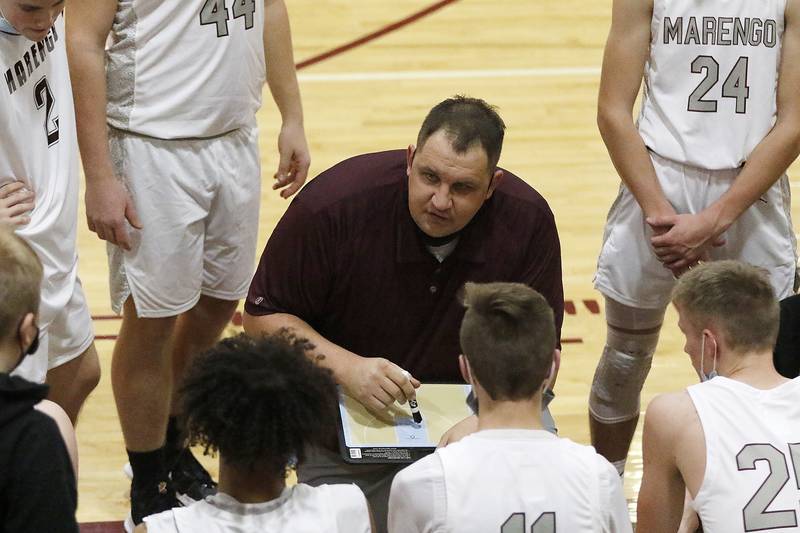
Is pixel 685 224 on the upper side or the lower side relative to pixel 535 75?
upper

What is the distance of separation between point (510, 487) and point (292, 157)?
2005mm

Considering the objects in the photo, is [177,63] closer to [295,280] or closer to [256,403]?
[295,280]

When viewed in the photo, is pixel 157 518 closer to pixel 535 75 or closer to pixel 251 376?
pixel 251 376

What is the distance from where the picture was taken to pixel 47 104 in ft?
11.3

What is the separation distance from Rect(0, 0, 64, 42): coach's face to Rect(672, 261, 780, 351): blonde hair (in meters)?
1.66

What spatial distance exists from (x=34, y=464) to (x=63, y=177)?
1.34m

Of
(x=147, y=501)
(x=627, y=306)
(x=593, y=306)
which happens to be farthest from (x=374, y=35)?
(x=147, y=501)

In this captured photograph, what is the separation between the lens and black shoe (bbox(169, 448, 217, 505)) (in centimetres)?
416

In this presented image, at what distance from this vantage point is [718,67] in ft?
12.5

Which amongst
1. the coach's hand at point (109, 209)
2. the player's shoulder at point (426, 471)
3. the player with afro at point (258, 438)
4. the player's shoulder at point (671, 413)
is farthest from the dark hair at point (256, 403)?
the coach's hand at point (109, 209)

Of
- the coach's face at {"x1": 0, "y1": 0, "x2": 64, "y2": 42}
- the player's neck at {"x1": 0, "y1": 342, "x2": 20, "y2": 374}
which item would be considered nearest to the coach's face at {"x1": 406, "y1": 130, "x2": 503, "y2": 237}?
the coach's face at {"x1": 0, "y1": 0, "x2": 64, "y2": 42}

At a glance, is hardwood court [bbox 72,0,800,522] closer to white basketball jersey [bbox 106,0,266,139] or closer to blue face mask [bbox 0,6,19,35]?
white basketball jersey [bbox 106,0,266,139]

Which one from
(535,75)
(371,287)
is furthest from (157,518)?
(535,75)

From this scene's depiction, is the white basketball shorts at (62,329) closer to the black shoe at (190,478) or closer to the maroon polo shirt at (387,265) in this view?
the maroon polo shirt at (387,265)
